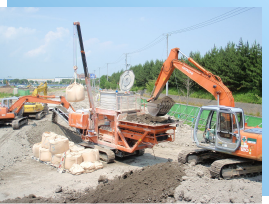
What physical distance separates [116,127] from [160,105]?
7.14 feet

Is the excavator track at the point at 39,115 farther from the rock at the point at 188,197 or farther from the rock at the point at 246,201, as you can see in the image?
the rock at the point at 246,201

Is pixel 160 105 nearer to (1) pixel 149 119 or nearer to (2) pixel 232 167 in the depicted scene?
(1) pixel 149 119

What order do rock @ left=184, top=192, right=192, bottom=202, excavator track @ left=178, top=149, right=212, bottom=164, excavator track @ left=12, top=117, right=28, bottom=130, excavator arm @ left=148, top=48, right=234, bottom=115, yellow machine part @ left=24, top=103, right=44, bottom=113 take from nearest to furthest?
rock @ left=184, top=192, right=192, bottom=202 → excavator arm @ left=148, top=48, right=234, bottom=115 → excavator track @ left=178, top=149, right=212, bottom=164 → excavator track @ left=12, top=117, right=28, bottom=130 → yellow machine part @ left=24, top=103, right=44, bottom=113

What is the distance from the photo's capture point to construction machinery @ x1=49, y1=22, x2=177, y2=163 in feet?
32.3

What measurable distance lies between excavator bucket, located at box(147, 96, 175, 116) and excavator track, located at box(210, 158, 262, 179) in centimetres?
313

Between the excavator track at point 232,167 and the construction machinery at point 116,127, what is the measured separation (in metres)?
2.55

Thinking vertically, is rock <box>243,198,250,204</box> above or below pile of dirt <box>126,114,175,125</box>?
below

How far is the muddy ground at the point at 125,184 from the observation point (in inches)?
257

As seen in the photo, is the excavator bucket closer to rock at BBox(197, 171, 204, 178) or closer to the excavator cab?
the excavator cab

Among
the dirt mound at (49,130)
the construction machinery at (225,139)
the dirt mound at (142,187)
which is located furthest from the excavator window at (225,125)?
the dirt mound at (49,130)

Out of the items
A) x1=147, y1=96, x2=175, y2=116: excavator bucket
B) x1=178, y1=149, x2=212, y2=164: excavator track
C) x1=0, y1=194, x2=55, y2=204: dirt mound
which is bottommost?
x1=0, y1=194, x2=55, y2=204: dirt mound

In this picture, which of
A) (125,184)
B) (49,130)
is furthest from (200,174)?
(49,130)

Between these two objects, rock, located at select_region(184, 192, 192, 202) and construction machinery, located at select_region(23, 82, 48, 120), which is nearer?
rock, located at select_region(184, 192, 192, 202)

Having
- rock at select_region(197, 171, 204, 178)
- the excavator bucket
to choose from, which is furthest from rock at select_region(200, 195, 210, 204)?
the excavator bucket
